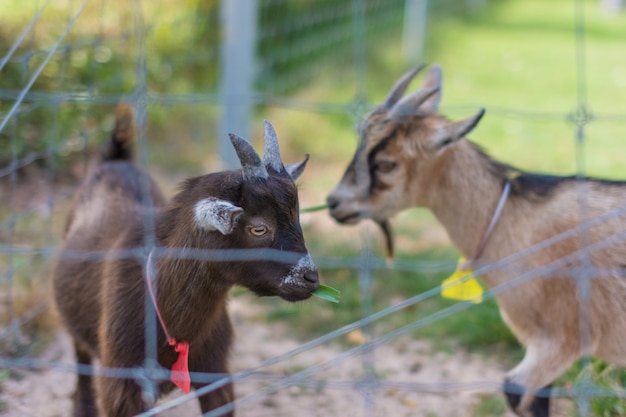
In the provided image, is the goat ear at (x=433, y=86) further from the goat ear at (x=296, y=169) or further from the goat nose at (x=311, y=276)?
the goat nose at (x=311, y=276)

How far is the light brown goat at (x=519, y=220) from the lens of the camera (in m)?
3.71

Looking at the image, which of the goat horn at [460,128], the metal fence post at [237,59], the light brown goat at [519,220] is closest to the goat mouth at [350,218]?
the light brown goat at [519,220]

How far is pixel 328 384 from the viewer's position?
4.23 metres

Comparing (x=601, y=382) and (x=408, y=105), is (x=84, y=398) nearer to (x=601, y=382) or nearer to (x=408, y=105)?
(x=408, y=105)

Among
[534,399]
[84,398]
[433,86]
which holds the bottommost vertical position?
[84,398]

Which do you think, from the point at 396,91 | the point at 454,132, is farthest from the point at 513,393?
the point at 396,91

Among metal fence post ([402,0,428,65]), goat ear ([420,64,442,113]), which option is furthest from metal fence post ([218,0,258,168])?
metal fence post ([402,0,428,65])

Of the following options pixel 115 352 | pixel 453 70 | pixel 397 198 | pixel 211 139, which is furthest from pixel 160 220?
pixel 453 70

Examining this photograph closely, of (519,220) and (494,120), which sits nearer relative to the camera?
(519,220)

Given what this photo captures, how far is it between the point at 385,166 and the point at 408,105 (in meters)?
0.31

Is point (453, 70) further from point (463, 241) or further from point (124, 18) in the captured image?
point (463, 241)

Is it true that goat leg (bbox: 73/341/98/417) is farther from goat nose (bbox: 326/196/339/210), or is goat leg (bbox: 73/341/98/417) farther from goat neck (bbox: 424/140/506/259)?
goat neck (bbox: 424/140/506/259)

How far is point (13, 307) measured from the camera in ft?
15.3

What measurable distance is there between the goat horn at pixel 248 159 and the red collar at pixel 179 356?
0.56m
